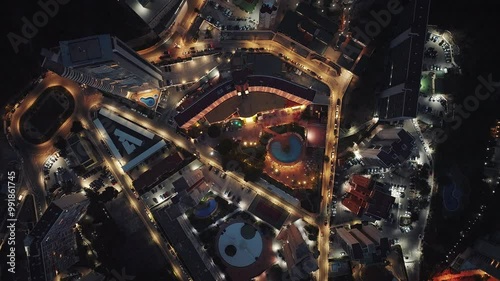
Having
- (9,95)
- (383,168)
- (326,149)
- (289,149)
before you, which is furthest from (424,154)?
(9,95)

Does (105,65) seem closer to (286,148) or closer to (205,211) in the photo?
(205,211)

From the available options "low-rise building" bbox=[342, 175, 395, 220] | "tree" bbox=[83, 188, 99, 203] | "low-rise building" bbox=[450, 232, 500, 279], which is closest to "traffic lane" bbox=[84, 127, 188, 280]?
"tree" bbox=[83, 188, 99, 203]

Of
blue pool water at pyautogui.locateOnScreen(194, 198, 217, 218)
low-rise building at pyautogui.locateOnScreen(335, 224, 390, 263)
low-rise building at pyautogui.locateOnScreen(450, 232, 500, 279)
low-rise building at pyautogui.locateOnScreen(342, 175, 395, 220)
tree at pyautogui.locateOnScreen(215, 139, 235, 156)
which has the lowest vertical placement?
low-rise building at pyautogui.locateOnScreen(450, 232, 500, 279)

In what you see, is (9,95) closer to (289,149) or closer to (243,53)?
(243,53)

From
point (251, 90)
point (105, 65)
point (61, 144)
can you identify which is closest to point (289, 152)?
point (251, 90)

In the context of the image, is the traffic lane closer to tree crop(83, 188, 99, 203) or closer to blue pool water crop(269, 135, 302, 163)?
tree crop(83, 188, 99, 203)

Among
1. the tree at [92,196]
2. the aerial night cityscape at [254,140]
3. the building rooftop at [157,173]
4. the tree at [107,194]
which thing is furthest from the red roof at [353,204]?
the tree at [92,196]
